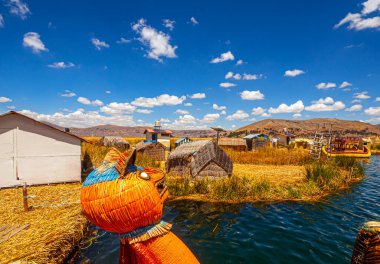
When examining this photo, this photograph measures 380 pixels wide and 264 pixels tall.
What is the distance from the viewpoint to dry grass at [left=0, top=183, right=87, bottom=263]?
4781mm

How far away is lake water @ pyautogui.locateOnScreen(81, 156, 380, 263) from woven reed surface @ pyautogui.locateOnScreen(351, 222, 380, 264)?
14.0 ft

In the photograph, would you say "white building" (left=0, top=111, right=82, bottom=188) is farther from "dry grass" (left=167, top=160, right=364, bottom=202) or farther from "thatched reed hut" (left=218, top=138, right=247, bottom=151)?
"thatched reed hut" (left=218, top=138, right=247, bottom=151)

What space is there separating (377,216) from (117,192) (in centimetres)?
1028

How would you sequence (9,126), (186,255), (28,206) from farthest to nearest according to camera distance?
(9,126) < (28,206) < (186,255)

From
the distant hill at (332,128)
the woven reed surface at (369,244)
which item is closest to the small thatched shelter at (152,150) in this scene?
the woven reed surface at (369,244)

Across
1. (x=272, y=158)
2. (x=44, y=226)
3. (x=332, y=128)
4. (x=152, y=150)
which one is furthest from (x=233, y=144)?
(x=332, y=128)

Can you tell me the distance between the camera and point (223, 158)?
12711 mm

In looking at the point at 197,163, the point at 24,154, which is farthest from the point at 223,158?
the point at 24,154

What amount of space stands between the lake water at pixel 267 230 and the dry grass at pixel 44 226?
2.29 feet

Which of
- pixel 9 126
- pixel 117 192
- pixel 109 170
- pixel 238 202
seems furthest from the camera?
pixel 9 126

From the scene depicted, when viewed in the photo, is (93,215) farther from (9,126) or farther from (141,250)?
(9,126)

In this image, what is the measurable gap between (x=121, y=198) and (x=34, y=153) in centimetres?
1248

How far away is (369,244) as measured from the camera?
1.59m

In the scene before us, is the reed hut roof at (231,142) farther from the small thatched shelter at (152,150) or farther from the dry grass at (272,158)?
the small thatched shelter at (152,150)
